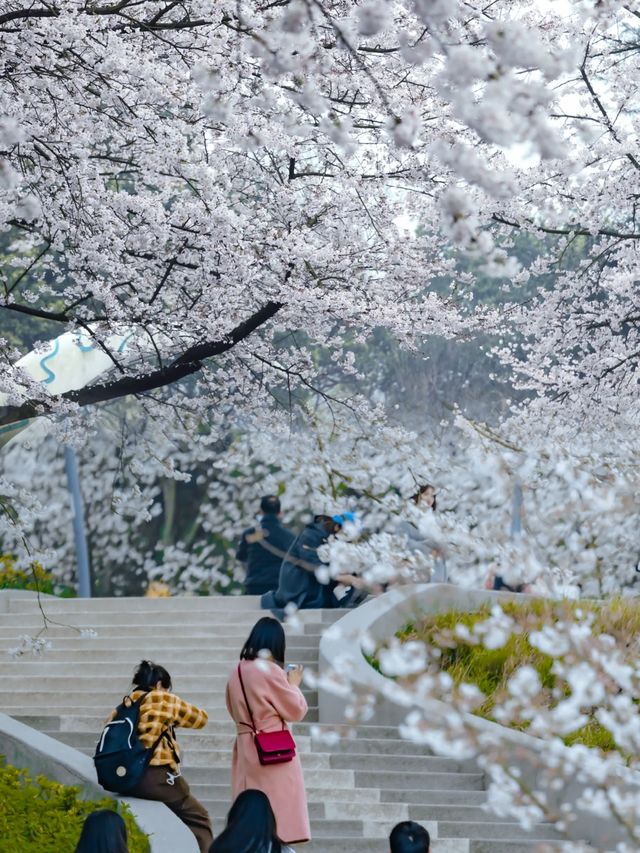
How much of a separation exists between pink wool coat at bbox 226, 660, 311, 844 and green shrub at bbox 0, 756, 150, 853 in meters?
0.73

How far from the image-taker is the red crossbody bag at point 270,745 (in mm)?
6977

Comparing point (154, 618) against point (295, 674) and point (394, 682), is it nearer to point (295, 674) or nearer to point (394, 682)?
point (295, 674)

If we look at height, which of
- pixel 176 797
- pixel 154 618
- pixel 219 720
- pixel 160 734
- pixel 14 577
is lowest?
pixel 176 797

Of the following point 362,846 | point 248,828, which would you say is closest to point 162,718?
point 248,828

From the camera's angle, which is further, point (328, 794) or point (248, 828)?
point (328, 794)

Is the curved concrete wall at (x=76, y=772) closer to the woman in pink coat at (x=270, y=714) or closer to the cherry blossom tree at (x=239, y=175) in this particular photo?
the woman in pink coat at (x=270, y=714)

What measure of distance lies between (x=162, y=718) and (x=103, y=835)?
223 centimetres

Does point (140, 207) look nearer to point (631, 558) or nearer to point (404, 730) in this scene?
point (404, 730)

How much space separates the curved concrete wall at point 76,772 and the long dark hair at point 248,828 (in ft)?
4.02

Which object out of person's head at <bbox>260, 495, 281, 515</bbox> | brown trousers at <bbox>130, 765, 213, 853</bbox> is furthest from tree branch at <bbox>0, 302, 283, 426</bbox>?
person's head at <bbox>260, 495, 281, 515</bbox>

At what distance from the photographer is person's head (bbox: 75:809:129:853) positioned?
15.2ft

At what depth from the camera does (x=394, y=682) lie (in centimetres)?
658

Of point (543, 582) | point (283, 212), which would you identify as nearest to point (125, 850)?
point (543, 582)

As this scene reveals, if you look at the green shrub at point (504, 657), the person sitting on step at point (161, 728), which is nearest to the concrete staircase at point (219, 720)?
the green shrub at point (504, 657)
